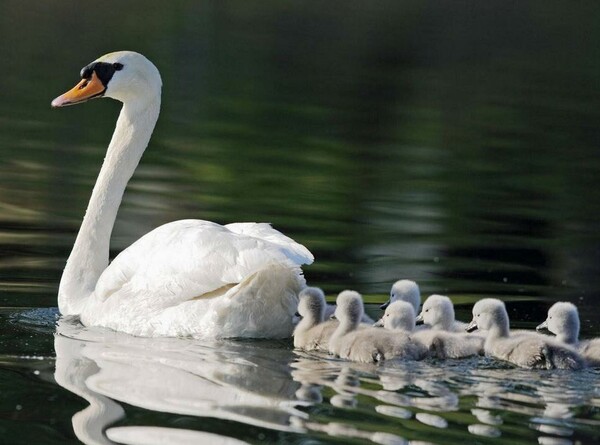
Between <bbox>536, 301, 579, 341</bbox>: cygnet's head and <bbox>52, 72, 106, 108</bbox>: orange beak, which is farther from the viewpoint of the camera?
<bbox>52, 72, 106, 108</bbox>: orange beak

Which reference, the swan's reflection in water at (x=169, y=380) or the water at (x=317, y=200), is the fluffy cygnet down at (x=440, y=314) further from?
the swan's reflection in water at (x=169, y=380)

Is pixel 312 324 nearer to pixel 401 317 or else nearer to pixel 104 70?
pixel 401 317

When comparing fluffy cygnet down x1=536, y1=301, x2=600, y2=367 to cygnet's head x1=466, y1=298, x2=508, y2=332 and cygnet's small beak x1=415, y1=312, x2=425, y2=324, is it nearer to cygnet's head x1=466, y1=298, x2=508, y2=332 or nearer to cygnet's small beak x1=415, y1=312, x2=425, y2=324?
cygnet's head x1=466, y1=298, x2=508, y2=332

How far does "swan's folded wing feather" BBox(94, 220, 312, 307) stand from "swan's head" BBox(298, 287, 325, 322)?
0.70 feet

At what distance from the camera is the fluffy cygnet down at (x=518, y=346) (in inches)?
340

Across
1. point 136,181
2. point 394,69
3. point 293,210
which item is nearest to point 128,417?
point 293,210

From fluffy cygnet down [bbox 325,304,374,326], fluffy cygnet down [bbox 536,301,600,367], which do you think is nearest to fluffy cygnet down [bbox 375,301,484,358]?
fluffy cygnet down [bbox 325,304,374,326]

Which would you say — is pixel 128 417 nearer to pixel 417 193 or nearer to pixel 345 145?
pixel 417 193

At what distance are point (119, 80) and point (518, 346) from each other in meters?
3.82

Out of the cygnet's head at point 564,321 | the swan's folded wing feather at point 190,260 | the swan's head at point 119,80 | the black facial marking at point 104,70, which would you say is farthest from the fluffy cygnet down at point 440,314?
the black facial marking at point 104,70

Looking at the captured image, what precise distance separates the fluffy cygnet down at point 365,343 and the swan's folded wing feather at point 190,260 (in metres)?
0.48

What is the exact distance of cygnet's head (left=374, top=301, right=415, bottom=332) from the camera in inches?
365

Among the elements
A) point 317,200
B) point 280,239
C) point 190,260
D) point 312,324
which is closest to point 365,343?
point 312,324

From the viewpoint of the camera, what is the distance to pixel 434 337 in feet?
29.5
